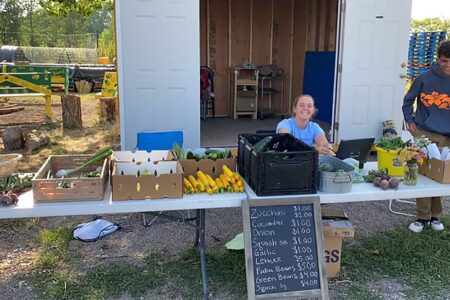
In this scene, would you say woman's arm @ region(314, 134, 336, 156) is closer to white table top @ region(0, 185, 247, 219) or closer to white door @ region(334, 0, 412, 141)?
white table top @ region(0, 185, 247, 219)

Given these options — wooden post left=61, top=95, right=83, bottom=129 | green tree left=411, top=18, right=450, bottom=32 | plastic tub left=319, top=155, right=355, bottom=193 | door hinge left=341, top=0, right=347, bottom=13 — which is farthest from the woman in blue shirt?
green tree left=411, top=18, right=450, bottom=32

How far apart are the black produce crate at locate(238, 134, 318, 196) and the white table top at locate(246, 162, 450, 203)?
0.04m

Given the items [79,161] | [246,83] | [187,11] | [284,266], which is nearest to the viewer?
[284,266]

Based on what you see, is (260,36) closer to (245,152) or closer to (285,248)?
(245,152)

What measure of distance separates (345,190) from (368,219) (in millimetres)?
1684

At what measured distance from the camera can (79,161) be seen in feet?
8.83

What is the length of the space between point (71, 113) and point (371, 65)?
5.06 meters

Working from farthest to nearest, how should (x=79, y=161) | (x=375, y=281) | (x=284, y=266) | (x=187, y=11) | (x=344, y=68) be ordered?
(x=344, y=68) → (x=187, y=11) → (x=375, y=281) → (x=79, y=161) → (x=284, y=266)

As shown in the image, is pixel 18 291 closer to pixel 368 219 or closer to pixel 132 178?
pixel 132 178

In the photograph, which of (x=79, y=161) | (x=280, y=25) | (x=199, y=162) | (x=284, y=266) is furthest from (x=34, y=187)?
(x=280, y=25)

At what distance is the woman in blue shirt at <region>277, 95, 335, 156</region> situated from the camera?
121 inches

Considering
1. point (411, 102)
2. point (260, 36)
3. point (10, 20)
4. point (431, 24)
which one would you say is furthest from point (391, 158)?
point (10, 20)

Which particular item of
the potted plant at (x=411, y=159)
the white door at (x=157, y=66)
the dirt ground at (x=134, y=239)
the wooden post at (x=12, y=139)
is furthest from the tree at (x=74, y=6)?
the potted plant at (x=411, y=159)

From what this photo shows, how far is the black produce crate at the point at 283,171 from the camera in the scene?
7.47 ft
